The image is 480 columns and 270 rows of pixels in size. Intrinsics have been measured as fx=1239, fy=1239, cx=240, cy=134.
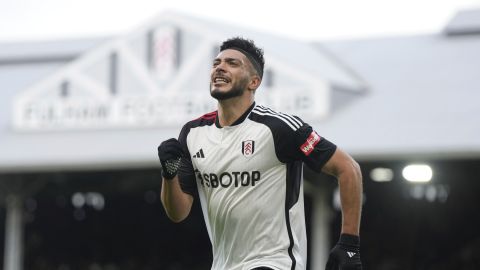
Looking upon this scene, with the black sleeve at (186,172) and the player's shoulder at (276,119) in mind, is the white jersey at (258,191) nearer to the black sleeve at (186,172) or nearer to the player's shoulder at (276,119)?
the player's shoulder at (276,119)

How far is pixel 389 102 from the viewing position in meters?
22.3

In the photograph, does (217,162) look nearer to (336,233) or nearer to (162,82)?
(162,82)

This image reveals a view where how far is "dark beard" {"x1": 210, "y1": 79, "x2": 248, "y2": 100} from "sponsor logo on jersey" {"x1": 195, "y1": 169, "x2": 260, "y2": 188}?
1.19 feet

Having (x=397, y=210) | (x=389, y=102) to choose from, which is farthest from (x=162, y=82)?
(x=397, y=210)

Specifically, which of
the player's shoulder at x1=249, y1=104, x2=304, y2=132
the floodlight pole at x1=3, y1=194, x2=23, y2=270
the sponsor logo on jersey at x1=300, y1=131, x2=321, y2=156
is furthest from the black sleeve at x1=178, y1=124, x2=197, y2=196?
the floodlight pole at x1=3, y1=194, x2=23, y2=270

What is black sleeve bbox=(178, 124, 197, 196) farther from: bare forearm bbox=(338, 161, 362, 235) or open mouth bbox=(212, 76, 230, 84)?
bare forearm bbox=(338, 161, 362, 235)

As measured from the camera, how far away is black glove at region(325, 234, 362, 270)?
5359 mm

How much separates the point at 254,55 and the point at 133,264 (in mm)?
29507

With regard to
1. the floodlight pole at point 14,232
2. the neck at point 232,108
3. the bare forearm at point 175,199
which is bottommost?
the floodlight pole at point 14,232

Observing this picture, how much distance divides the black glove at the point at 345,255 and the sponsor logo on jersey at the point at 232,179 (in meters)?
0.57

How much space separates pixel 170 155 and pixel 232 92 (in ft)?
1.38

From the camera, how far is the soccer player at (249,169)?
5.71 m

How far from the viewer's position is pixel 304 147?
221 inches

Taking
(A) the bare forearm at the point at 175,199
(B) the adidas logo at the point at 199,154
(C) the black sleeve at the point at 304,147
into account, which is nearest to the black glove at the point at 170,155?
(A) the bare forearm at the point at 175,199
